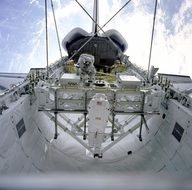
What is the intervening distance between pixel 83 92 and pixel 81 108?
1.41ft

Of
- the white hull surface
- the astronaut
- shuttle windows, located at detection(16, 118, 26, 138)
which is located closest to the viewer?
the white hull surface

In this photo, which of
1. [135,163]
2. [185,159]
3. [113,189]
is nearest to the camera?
[113,189]

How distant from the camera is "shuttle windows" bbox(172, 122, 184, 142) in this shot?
5.91m

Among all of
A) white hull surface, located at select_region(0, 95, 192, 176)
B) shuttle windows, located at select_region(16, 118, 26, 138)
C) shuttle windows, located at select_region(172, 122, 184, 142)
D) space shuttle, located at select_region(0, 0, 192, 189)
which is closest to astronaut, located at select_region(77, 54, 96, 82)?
space shuttle, located at select_region(0, 0, 192, 189)

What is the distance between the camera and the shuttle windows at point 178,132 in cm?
591

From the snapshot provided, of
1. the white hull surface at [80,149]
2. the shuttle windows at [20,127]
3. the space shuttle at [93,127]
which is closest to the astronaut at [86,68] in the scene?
the space shuttle at [93,127]

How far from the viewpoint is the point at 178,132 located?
6059 millimetres

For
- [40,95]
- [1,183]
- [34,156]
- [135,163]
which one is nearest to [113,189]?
[1,183]

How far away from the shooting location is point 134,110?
6301 mm

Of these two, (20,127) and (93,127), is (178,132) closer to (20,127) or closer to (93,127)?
(93,127)

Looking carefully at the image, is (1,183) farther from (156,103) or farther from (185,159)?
(156,103)

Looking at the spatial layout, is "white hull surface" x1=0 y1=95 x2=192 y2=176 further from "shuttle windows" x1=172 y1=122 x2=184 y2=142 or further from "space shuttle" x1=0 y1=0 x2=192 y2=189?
"shuttle windows" x1=172 y1=122 x2=184 y2=142

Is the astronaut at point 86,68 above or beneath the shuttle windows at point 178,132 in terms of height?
above

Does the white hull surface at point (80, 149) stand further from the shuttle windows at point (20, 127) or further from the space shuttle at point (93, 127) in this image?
the shuttle windows at point (20, 127)
